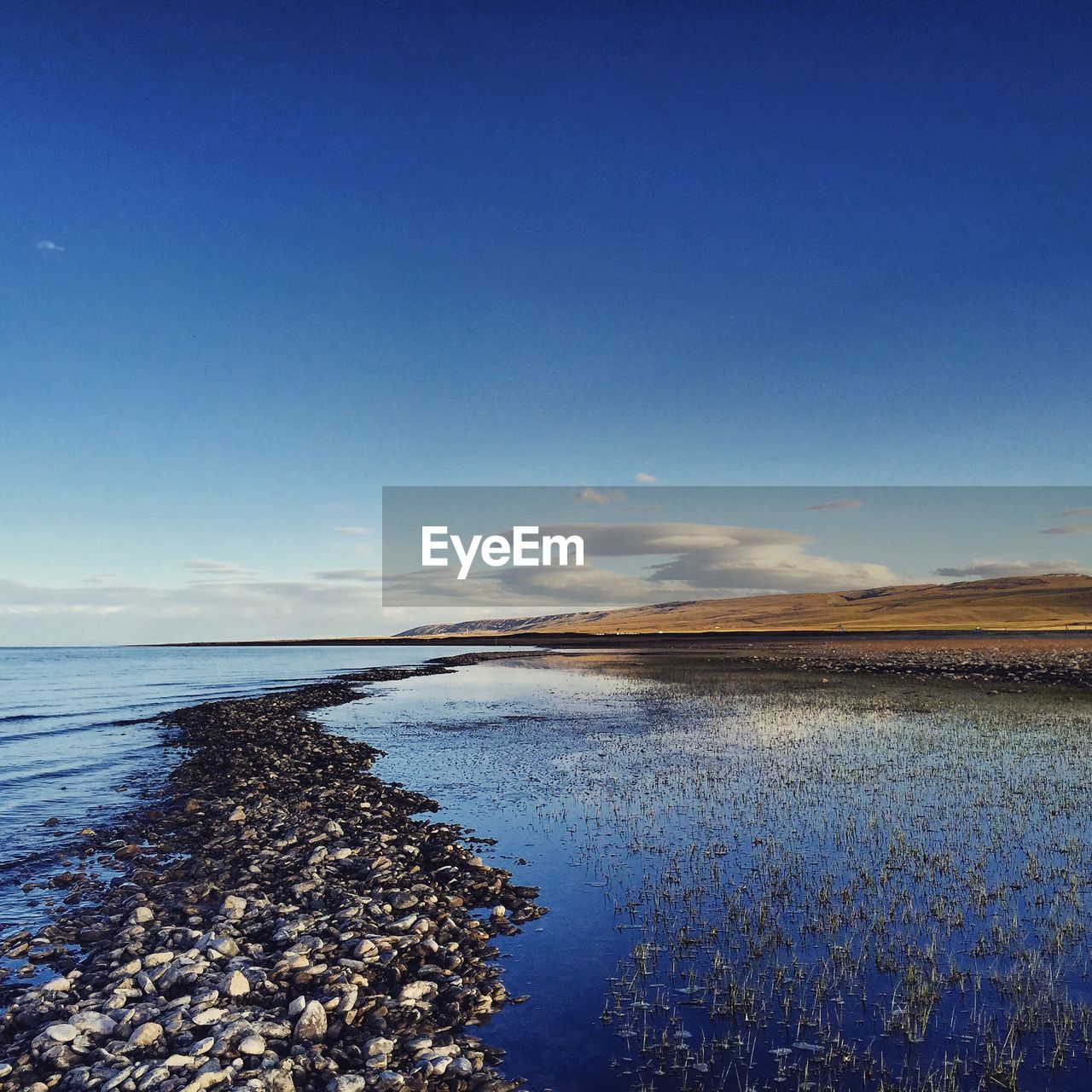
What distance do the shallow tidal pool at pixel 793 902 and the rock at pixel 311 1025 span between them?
238 cm

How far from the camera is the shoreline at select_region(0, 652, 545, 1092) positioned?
30.5 ft

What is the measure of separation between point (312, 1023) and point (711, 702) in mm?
43561

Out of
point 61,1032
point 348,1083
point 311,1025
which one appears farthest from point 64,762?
point 348,1083

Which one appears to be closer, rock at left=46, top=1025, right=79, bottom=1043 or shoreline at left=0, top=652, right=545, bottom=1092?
shoreline at left=0, top=652, right=545, bottom=1092

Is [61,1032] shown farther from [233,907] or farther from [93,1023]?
[233,907]

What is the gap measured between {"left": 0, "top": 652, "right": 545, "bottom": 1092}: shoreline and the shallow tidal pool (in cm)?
120

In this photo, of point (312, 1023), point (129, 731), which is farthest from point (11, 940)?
point (129, 731)

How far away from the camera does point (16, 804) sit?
26.0 m

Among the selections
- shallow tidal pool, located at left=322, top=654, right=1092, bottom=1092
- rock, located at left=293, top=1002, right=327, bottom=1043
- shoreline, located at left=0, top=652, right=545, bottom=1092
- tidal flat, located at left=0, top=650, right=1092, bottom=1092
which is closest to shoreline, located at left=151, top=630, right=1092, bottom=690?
shallow tidal pool, located at left=322, top=654, right=1092, bottom=1092

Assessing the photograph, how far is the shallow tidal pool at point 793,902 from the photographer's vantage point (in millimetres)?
9992

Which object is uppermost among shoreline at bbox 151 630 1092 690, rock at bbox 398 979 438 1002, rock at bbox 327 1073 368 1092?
rock at bbox 327 1073 368 1092

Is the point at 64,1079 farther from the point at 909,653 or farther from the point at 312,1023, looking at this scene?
the point at 909,653

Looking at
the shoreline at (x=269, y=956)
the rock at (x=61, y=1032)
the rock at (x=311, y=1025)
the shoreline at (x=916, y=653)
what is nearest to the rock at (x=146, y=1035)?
the shoreline at (x=269, y=956)

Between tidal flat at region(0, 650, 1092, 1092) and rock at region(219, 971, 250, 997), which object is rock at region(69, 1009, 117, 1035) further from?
rock at region(219, 971, 250, 997)
